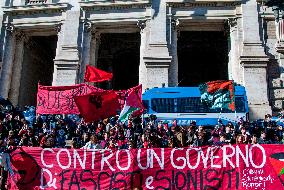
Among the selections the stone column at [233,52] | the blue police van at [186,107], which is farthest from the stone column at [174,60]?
the stone column at [233,52]

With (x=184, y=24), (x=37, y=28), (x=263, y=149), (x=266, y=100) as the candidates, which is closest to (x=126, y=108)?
(x=263, y=149)

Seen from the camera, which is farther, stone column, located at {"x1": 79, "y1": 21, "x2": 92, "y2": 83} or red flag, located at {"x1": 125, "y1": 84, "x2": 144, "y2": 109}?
stone column, located at {"x1": 79, "y1": 21, "x2": 92, "y2": 83}

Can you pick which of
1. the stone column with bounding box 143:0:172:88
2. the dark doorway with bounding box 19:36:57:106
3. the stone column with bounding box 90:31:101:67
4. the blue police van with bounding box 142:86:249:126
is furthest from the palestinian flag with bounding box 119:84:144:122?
the dark doorway with bounding box 19:36:57:106

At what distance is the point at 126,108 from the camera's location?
15141 mm

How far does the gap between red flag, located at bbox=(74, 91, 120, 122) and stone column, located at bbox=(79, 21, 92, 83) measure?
412 inches

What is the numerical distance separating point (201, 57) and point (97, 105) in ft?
66.9

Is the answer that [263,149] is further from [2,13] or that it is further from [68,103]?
[2,13]

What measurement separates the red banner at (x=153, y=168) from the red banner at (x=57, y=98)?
647 cm

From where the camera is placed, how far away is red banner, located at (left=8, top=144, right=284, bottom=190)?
1039cm

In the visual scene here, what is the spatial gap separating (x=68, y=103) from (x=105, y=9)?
438 inches

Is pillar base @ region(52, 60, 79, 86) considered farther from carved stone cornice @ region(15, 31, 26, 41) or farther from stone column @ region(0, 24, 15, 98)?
carved stone cornice @ region(15, 31, 26, 41)

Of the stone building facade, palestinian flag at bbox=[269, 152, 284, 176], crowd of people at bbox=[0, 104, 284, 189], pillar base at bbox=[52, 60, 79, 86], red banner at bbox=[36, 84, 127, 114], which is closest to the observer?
palestinian flag at bbox=[269, 152, 284, 176]

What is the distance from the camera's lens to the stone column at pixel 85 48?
25297 millimetres

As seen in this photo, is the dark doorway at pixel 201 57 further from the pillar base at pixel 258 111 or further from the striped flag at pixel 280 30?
the pillar base at pixel 258 111
